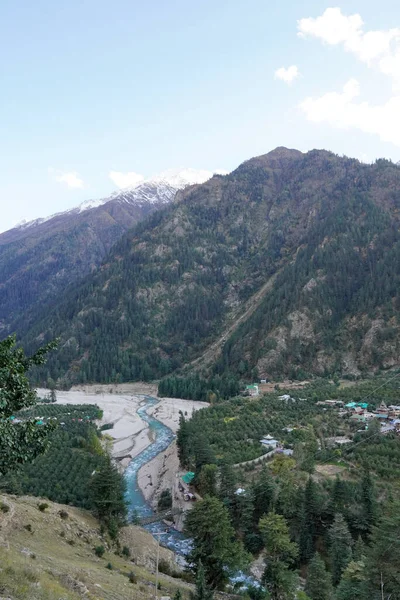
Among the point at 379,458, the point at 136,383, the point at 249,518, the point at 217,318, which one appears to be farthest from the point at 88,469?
the point at 217,318

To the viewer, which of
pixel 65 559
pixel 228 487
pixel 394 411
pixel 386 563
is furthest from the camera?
pixel 394 411

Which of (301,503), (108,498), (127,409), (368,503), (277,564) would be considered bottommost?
(127,409)

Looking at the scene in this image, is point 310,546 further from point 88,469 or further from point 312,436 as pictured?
point 88,469

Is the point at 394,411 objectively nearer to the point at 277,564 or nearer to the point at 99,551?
the point at 277,564

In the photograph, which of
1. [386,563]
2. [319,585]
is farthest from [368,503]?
[386,563]

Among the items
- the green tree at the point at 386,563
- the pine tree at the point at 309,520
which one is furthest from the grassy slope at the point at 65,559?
the pine tree at the point at 309,520

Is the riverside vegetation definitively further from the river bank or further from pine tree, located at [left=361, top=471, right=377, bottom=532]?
→ the river bank

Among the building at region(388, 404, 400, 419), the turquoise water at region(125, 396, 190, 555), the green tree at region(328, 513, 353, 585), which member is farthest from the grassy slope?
the building at region(388, 404, 400, 419)
